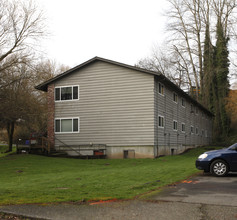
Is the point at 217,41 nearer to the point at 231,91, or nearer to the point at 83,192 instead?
the point at 231,91

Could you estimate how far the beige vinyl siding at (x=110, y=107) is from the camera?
23.8 meters

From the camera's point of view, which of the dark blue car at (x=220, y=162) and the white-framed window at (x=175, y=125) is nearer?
the dark blue car at (x=220, y=162)

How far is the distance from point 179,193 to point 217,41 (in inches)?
1689

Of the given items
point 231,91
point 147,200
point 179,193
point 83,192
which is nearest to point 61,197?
point 83,192

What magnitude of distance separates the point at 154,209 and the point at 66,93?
70.0 feet

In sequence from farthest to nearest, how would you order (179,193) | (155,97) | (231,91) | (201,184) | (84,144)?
(231,91) → (84,144) → (155,97) → (201,184) → (179,193)

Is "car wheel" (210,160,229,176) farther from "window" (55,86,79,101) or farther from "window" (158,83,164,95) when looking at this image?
"window" (55,86,79,101)

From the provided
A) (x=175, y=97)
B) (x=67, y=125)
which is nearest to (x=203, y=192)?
(x=67, y=125)

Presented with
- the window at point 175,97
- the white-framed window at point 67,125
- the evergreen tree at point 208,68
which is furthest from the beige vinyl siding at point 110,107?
the evergreen tree at point 208,68

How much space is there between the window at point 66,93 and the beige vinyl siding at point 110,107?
0.36 meters

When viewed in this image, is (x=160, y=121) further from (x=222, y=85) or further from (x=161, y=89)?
(x=222, y=85)

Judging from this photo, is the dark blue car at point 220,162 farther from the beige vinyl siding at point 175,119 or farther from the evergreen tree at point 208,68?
the evergreen tree at point 208,68

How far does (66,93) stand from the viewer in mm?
26719

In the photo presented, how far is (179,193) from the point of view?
26.9 feet
